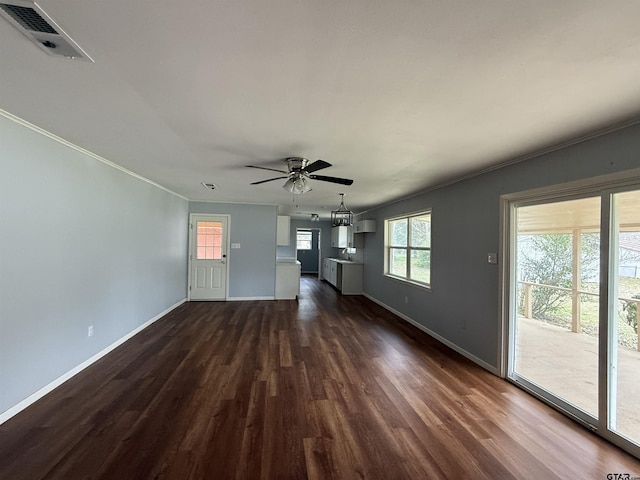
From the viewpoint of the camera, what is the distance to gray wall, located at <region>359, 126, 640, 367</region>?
218cm

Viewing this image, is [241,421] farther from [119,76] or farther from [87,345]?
[119,76]

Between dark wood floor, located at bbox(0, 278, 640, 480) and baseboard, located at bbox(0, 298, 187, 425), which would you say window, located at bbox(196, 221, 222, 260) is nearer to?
baseboard, located at bbox(0, 298, 187, 425)


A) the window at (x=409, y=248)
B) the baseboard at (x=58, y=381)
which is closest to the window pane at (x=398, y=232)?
the window at (x=409, y=248)

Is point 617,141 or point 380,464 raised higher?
point 617,141

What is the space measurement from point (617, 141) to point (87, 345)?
16.4ft

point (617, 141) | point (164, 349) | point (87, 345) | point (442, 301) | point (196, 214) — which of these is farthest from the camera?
point (196, 214)

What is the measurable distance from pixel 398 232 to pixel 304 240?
6.24 m

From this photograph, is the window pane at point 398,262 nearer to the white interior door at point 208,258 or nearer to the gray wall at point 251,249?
the gray wall at point 251,249

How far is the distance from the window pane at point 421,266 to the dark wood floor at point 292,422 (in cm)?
149

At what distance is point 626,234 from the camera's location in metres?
2.05

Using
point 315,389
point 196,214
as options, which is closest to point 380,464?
point 315,389

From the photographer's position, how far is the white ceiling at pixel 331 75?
1141 millimetres

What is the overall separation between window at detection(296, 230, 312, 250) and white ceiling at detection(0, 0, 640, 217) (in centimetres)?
907

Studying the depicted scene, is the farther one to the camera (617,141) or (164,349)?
(164,349)
